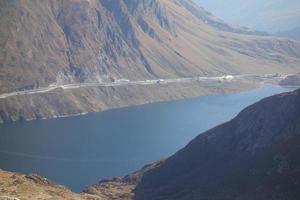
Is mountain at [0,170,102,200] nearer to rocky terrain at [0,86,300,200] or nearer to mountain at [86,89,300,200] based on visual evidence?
rocky terrain at [0,86,300,200]

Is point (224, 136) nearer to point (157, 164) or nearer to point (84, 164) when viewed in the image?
point (157, 164)

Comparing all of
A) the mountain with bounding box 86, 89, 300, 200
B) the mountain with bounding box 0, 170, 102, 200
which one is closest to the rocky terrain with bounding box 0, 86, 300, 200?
the mountain with bounding box 86, 89, 300, 200

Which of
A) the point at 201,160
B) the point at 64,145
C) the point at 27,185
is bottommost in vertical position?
the point at 64,145

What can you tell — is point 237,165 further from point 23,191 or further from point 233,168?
point 23,191

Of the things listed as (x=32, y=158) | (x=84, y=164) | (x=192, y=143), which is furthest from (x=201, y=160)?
(x=32, y=158)

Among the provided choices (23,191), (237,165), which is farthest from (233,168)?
(23,191)

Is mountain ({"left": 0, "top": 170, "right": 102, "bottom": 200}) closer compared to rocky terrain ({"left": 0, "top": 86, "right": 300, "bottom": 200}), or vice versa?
mountain ({"left": 0, "top": 170, "right": 102, "bottom": 200})

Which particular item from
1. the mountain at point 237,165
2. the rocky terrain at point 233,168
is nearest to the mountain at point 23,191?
the rocky terrain at point 233,168

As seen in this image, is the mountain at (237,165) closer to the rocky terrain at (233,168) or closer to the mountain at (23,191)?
the rocky terrain at (233,168)
